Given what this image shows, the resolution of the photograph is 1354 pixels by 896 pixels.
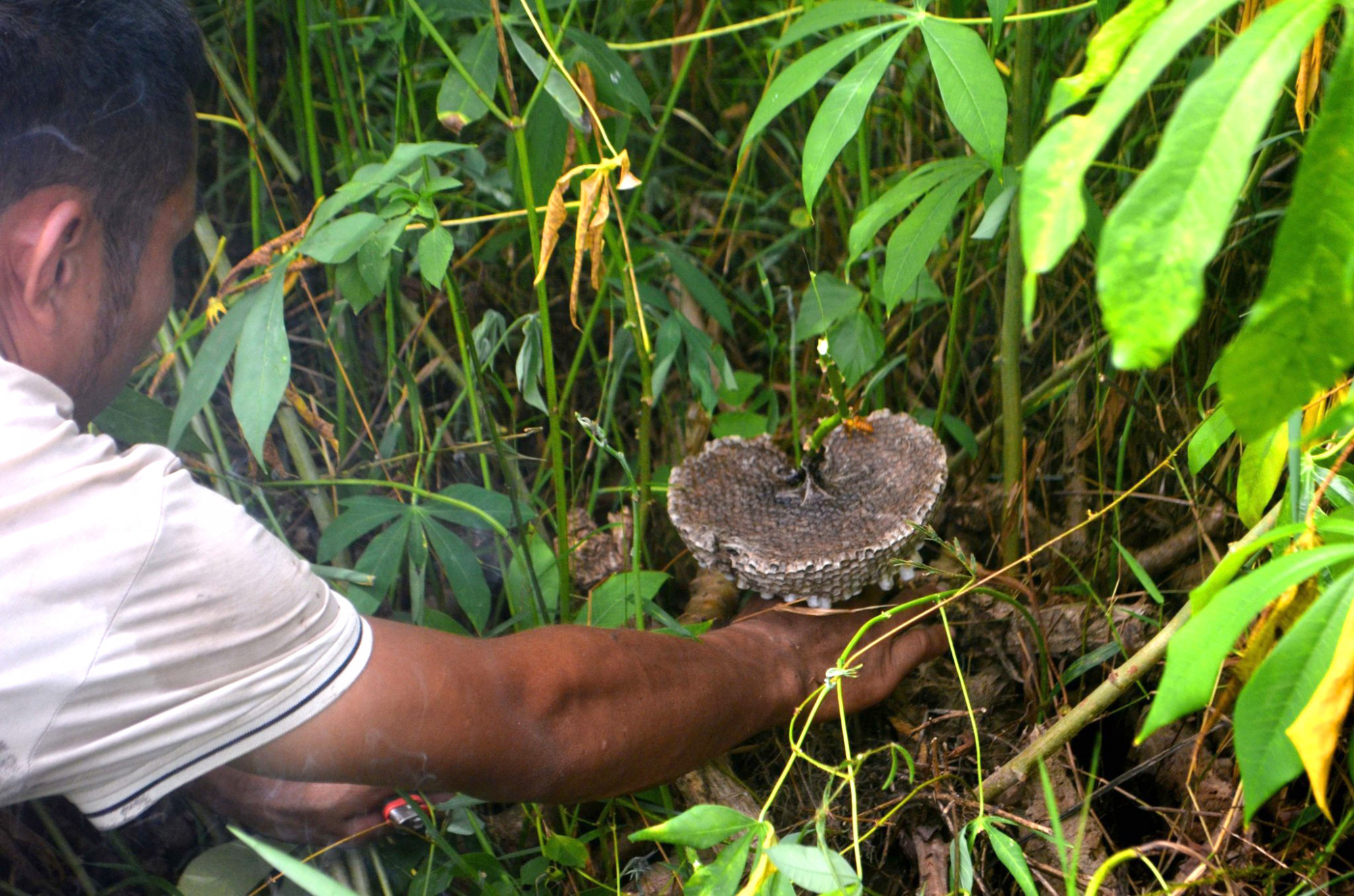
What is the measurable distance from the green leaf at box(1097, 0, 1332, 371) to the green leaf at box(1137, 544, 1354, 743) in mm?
219

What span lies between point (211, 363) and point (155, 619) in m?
0.38

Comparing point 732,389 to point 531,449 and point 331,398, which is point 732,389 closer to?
point 531,449

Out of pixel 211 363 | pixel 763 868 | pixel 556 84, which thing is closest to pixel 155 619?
pixel 211 363

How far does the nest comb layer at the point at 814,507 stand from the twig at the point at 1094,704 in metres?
0.24

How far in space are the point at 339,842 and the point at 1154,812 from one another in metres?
0.94

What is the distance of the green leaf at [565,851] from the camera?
3.57 feet

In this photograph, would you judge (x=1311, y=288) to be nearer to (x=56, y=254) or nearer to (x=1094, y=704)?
(x=1094, y=704)

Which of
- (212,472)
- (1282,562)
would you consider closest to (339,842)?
(212,472)

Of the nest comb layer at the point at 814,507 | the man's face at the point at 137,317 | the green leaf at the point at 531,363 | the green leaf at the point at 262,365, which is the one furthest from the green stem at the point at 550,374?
the man's face at the point at 137,317

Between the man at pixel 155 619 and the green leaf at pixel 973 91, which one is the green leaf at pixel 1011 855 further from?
the green leaf at pixel 973 91

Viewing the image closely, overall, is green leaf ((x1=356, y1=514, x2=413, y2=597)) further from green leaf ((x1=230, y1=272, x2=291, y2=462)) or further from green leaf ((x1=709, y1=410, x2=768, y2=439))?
green leaf ((x1=709, y1=410, x2=768, y2=439))

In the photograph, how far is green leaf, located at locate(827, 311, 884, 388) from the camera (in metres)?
1.26

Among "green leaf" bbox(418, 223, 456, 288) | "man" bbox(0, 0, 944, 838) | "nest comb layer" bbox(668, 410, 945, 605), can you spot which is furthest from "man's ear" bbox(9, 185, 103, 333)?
"nest comb layer" bbox(668, 410, 945, 605)

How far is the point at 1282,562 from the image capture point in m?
0.58
